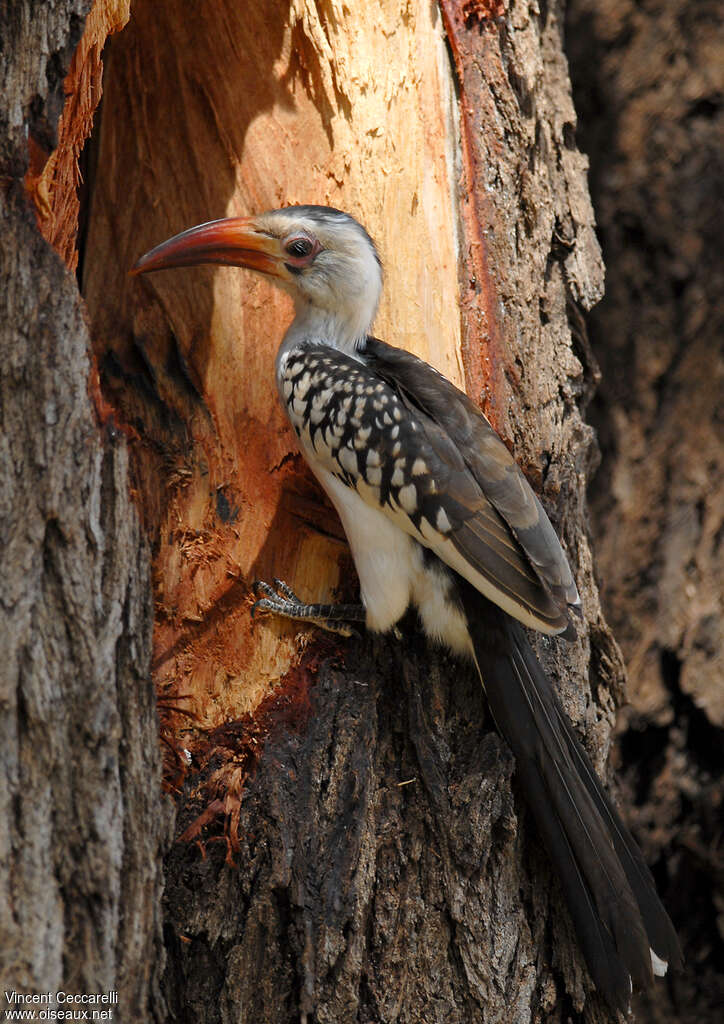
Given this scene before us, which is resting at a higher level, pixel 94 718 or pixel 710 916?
pixel 94 718

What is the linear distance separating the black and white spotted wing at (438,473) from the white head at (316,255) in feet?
0.84

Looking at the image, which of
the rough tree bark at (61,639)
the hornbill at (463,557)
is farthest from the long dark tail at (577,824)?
the rough tree bark at (61,639)

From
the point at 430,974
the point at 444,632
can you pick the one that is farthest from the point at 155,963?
the point at 444,632

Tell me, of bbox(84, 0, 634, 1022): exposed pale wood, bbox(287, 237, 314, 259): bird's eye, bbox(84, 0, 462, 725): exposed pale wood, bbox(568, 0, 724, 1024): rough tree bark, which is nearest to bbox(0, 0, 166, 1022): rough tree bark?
bbox(84, 0, 634, 1022): exposed pale wood

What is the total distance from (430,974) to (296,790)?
475mm

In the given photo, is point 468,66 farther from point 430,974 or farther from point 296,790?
point 430,974

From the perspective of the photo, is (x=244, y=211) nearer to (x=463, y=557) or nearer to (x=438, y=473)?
(x=438, y=473)

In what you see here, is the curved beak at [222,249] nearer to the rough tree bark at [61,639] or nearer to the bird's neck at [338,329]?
the bird's neck at [338,329]

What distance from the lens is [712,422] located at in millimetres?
3975

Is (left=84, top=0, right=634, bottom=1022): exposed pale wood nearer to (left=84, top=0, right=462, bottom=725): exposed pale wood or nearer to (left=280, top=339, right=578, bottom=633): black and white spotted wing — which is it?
(left=84, top=0, right=462, bottom=725): exposed pale wood

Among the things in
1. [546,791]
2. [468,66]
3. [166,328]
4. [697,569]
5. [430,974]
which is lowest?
[430,974]

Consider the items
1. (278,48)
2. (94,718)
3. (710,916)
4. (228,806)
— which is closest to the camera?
(94,718)

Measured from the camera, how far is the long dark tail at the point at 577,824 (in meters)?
2.25

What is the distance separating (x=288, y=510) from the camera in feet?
8.99
